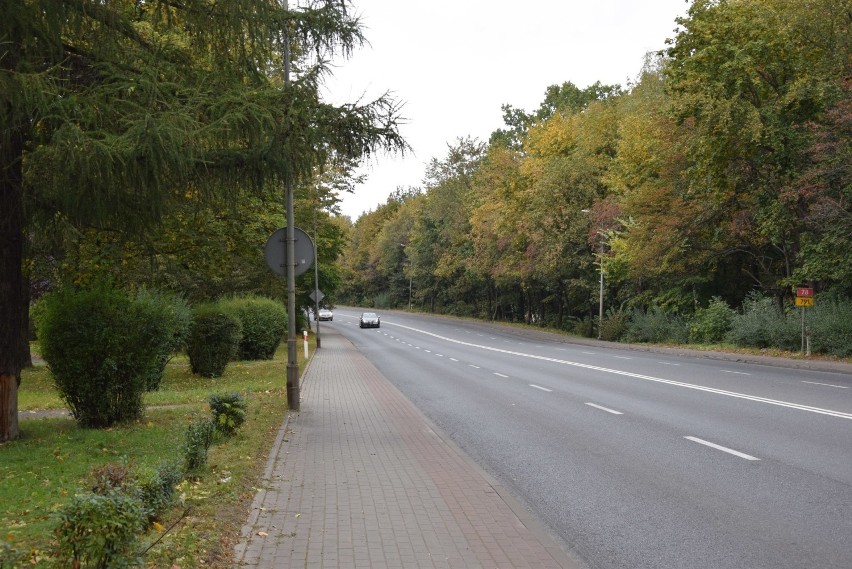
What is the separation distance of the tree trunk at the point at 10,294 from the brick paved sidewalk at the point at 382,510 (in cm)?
340

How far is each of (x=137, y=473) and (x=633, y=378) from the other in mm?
16783

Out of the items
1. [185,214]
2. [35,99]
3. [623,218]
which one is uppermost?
[623,218]

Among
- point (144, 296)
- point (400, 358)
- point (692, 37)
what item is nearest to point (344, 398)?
point (144, 296)

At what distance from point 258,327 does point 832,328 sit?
2062cm

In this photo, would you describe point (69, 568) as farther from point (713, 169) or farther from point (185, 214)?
point (713, 169)

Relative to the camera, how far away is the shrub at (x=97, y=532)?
413cm

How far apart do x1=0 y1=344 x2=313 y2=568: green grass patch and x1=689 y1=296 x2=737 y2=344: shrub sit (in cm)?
2740

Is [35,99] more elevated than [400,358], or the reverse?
[35,99]

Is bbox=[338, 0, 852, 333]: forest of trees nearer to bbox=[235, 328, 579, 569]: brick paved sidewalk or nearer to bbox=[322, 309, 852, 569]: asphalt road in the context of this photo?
bbox=[322, 309, 852, 569]: asphalt road

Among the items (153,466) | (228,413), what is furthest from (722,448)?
(153,466)

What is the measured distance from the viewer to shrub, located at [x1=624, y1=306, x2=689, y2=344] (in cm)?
3995

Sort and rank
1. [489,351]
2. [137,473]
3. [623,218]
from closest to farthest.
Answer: [137,473], [489,351], [623,218]

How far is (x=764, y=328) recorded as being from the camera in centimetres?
3219

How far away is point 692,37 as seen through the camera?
29.9 metres
